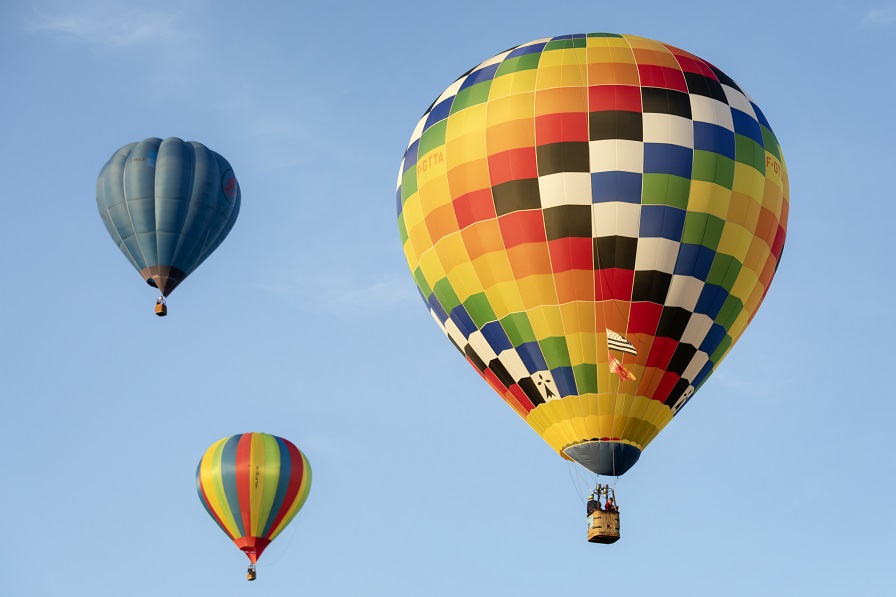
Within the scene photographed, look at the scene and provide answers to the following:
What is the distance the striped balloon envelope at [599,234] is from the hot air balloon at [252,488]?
933 cm

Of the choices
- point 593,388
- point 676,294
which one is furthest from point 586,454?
point 676,294

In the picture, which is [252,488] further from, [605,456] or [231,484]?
[605,456]

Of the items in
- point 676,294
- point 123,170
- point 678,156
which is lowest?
point 676,294

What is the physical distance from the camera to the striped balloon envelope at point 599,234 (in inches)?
930

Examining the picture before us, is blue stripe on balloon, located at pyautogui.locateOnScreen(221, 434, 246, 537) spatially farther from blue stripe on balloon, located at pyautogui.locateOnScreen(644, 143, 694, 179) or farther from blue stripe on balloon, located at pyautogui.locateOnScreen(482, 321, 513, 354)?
blue stripe on balloon, located at pyautogui.locateOnScreen(644, 143, 694, 179)

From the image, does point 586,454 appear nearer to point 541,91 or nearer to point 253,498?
point 541,91

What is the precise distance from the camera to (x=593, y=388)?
23562 millimetres

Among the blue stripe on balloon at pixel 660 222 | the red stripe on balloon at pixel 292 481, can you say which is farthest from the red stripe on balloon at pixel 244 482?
the blue stripe on balloon at pixel 660 222

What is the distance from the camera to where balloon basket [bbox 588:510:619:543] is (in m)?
23.1

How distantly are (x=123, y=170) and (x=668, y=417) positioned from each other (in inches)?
507

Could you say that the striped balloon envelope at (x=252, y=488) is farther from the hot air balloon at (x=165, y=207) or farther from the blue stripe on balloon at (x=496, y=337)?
the blue stripe on balloon at (x=496, y=337)

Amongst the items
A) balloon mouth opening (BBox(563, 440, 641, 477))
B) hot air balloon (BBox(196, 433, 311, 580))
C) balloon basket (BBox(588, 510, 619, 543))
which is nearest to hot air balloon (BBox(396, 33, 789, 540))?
balloon mouth opening (BBox(563, 440, 641, 477))

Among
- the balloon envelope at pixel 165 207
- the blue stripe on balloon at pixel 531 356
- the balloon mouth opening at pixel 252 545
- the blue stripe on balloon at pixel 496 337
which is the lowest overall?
the balloon mouth opening at pixel 252 545

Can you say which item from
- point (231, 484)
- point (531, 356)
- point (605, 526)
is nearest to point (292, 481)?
point (231, 484)
